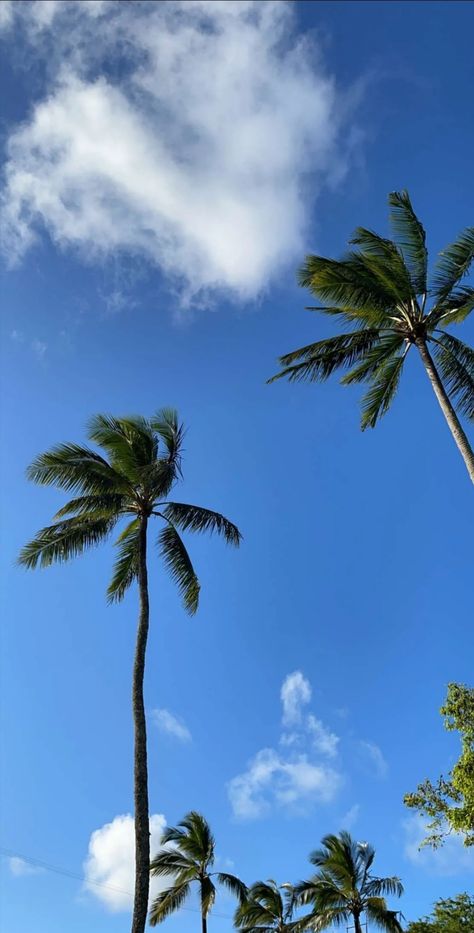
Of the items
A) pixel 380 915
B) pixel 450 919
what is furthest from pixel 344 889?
pixel 450 919

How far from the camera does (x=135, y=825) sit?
1609 centimetres

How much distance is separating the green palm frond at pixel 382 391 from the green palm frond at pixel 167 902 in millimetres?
24708

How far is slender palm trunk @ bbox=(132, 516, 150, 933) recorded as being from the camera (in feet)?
49.9

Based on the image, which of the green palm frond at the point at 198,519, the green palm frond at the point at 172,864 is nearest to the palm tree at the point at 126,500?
the green palm frond at the point at 198,519

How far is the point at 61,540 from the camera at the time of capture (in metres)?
20.7

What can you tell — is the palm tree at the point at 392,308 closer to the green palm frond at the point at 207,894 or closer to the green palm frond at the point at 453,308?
the green palm frond at the point at 453,308

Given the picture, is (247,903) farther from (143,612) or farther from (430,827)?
(143,612)

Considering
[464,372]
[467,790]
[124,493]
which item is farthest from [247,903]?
[464,372]

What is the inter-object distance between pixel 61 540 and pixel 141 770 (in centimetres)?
716

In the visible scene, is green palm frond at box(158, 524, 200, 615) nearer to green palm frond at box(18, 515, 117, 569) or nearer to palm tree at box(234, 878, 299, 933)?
green palm frond at box(18, 515, 117, 569)

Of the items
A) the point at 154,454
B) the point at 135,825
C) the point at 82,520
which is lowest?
the point at 135,825

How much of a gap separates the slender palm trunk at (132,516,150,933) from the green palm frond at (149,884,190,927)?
18576 millimetres

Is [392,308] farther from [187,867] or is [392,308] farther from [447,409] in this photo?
[187,867]

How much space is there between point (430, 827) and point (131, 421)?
14664 millimetres
